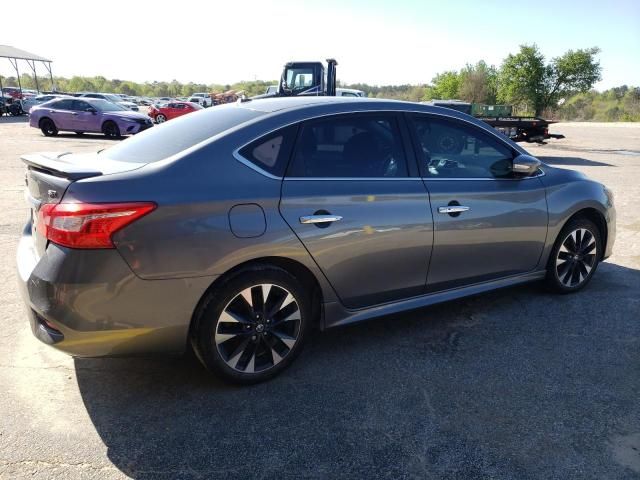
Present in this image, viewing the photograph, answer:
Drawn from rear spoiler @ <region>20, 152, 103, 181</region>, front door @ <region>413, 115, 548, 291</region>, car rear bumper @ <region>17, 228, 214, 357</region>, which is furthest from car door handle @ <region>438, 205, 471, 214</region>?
rear spoiler @ <region>20, 152, 103, 181</region>

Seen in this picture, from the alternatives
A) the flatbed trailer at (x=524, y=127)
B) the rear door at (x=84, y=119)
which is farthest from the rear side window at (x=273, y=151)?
the rear door at (x=84, y=119)

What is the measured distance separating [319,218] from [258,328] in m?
0.74

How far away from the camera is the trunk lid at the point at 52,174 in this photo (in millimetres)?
2592

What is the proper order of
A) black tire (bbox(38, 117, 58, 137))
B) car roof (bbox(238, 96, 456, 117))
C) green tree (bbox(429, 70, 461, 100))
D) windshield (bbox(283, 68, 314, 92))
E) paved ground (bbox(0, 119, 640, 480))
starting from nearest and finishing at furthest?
paved ground (bbox(0, 119, 640, 480)), car roof (bbox(238, 96, 456, 117)), windshield (bbox(283, 68, 314, 92)), black tire (bbox(38, 117, 58, 137)), green tree (bbox(429, 70, 461, 100))

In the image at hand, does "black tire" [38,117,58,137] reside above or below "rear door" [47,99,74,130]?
below

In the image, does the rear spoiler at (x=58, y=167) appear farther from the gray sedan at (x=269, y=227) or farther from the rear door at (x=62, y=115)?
the rear door at (x=62, y=115)

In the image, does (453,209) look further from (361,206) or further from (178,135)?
(178,135)

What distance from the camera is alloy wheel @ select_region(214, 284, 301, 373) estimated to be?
2887 mm

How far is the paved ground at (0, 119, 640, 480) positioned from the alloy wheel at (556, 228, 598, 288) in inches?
18.4

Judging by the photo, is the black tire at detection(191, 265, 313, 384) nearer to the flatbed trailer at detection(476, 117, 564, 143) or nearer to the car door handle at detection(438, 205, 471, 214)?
the car door handle at detection(438, 205, 471, 214)

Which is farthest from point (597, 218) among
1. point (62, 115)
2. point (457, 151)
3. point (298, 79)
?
point (62, 115)

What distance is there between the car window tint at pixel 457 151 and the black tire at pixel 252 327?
1334 mm

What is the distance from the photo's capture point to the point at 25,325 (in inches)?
146

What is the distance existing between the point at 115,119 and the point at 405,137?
60.8ft
